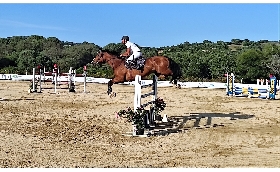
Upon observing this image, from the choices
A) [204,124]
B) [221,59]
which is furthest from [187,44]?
[204,124]

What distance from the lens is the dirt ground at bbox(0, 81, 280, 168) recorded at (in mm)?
6828

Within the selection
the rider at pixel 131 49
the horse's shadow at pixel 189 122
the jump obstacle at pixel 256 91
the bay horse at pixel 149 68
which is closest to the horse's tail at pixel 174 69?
the bay horse at pixel 149 68

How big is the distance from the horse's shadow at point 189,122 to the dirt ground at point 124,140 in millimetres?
30

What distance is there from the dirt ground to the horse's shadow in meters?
0.03

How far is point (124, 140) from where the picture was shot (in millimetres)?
8859

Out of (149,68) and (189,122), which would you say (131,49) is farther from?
(189,122)

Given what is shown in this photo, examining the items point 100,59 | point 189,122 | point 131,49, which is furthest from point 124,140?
point 189,122

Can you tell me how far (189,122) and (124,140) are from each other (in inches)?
131

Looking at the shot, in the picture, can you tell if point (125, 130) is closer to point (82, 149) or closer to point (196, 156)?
point (82, 149)

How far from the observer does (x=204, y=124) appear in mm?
11391

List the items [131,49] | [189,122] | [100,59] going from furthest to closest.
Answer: [189,122] < [100,59] < [131,49]

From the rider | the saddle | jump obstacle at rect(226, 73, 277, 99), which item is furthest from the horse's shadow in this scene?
jump obstacle at rect(226, 73, 277, 99)

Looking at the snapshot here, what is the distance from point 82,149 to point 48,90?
1485cm

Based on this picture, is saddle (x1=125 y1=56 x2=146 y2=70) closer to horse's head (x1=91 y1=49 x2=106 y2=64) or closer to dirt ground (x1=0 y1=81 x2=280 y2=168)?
horse's head (x1=91 y1=49 x2=106 y2=64)
